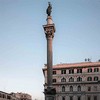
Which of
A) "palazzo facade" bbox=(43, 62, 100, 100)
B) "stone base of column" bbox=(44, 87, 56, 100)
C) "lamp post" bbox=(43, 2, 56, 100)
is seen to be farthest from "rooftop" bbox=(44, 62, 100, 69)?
"stone base of column" bbox=(44, 87, 56, 100)

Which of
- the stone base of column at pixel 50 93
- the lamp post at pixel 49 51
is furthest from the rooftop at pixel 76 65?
the stone base of column at pixel 50 93

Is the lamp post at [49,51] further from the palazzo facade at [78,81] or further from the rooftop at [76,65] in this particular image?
the rooftop at [76,65]

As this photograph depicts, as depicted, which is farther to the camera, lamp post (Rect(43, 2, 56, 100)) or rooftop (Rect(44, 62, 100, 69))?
rooftop (Rect(44, 62, 100, 69))

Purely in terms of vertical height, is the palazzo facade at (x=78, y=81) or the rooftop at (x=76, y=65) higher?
the rooftop at (x=76, y=65)

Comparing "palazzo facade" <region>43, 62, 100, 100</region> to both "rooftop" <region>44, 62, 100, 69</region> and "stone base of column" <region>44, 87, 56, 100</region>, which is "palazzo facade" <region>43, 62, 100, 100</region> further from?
"stone base of column" <region>44, 87, 56, 100</region>

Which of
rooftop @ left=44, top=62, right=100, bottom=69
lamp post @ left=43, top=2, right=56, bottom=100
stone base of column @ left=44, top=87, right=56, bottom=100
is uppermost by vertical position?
rooftop @ left=44, top=62, right=100, bottom=69

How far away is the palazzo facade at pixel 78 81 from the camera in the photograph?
239ft

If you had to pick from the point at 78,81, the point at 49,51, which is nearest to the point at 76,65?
the point at 78,81

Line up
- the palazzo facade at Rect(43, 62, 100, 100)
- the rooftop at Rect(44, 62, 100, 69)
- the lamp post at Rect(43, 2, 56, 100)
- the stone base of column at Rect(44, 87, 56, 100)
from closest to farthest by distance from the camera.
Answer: the stone base of column at Rect(44, 87, 56, 100)
the lamp post at Rect(43, 2, 56, 100)
the palazzo facade at Rect(43, 62, 100, 100)
the rooftop at Rect(44, 62, 100, 69)

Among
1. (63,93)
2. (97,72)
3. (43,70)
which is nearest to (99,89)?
(97,72)

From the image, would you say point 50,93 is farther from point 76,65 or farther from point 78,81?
point 76,65

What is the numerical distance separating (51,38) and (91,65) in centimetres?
4097

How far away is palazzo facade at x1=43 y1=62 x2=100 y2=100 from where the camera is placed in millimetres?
72938

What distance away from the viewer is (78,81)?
2955 inches
